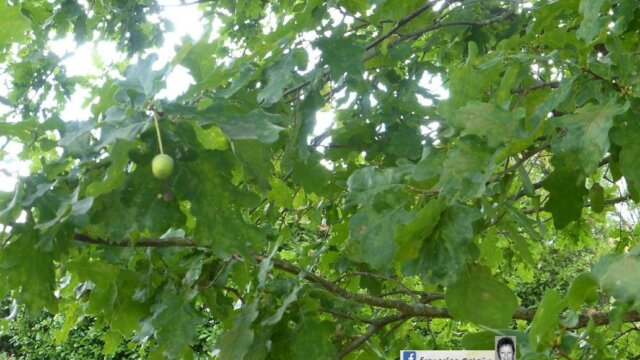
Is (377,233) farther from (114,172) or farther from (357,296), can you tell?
(357,296)

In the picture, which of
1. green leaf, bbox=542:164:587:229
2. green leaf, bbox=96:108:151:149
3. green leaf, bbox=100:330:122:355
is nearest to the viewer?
green leaf, bbox=96:108:151:149

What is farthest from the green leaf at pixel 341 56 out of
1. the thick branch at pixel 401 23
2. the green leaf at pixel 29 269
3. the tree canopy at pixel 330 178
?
the green leaf at pixel 29 269

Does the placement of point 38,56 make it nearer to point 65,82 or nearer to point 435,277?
point 65,82

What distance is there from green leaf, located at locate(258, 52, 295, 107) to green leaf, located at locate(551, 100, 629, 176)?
1.89 feet

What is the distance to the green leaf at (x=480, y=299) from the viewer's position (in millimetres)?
1423

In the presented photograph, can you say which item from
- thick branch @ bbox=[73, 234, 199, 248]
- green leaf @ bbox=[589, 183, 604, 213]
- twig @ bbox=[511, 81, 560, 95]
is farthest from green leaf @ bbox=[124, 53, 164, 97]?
green leaf @ bbox=[589, 183, 604, 213]

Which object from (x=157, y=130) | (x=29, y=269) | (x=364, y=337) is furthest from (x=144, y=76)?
(x=364, y=337)

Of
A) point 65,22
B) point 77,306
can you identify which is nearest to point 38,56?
point 65,22

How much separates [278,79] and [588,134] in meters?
0.66

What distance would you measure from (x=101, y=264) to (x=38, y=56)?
159 centimetres

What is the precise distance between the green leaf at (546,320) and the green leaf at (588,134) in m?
0.25

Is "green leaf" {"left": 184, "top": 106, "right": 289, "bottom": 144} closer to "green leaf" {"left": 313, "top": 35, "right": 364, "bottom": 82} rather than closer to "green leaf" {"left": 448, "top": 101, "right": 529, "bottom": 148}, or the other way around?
"green leaf" {"left": 448, "top": 101, "right": 529, "bottom": 148}

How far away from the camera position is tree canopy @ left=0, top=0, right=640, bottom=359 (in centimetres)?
125

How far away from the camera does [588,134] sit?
1.25 m
